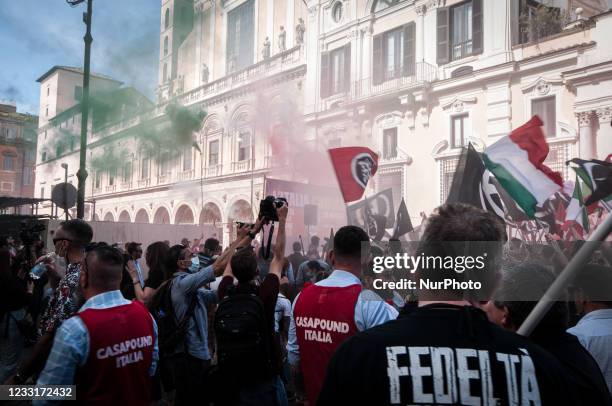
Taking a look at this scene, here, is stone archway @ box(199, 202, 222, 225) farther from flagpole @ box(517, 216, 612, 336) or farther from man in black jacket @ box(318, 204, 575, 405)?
man in black jacket @ box(318, 204, 575, 405)

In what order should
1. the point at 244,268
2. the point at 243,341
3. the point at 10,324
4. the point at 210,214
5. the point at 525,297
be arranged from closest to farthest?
the point at 525,297
the point at 243,341
the point at 244,268
the point at 10,324
the point at 210,214

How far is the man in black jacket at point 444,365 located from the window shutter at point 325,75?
18.8 metres

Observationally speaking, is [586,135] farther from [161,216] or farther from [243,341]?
[161,216]

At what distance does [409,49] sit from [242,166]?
11.0m

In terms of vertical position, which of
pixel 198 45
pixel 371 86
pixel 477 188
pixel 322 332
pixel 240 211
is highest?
pixel 198 45

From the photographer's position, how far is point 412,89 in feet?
54.3

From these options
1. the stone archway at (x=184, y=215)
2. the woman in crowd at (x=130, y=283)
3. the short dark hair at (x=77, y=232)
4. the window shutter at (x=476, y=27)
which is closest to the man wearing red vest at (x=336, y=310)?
the short dark hair at (x=77, y=232)

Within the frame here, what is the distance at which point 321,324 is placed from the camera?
2.96 m

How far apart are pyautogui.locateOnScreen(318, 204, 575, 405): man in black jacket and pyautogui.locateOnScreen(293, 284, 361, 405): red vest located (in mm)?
1481

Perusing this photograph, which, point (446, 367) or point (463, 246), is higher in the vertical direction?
point (463, 246)

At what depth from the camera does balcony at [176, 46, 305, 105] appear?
71.6ft

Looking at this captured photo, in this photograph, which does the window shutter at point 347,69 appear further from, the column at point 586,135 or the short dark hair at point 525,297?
the short dark hair at point 525,297

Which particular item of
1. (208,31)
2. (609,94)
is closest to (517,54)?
(609,94)

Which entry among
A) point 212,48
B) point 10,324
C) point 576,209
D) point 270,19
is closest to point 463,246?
point 576,209
